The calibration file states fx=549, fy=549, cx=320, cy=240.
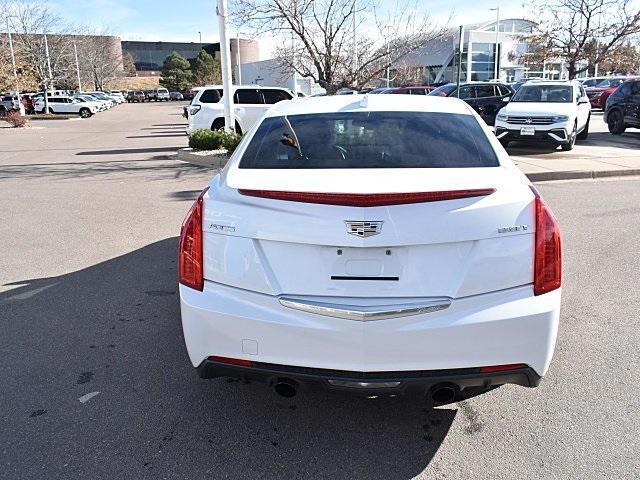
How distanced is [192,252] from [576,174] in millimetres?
10398

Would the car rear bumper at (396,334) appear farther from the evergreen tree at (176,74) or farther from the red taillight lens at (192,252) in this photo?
the evergreen tree at (176,74)

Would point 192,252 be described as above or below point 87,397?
above

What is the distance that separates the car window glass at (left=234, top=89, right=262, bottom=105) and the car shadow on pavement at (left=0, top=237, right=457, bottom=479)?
13.5 meters

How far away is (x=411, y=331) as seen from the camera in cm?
246

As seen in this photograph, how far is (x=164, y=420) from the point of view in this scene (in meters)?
3.04

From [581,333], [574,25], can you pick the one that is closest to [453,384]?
[581,333]

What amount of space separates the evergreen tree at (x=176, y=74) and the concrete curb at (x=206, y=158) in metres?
82.0

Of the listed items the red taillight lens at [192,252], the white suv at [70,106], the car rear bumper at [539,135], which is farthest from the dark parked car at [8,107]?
the red taillight lens at [192,252]

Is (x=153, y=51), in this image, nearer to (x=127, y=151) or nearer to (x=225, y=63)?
(x=127, y=151)

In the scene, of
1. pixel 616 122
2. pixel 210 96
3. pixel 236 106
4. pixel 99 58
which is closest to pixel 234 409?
pixel 236 106

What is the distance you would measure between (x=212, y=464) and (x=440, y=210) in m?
1.64

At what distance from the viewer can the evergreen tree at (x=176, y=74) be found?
9169cm

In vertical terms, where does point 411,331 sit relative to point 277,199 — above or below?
below

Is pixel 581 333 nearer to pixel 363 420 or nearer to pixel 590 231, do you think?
pixel 363 420
